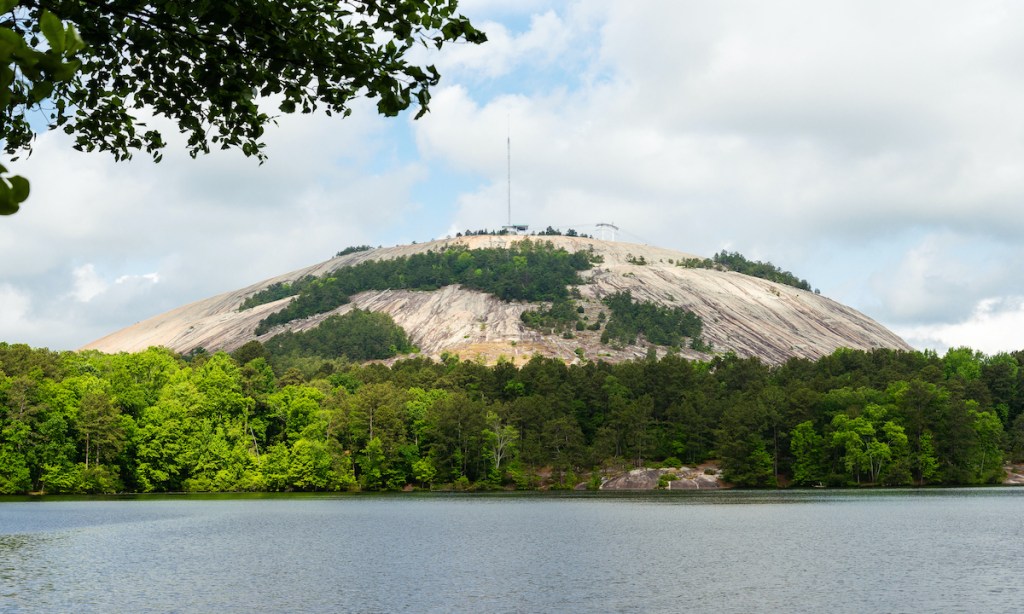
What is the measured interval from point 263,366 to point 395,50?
157 metres

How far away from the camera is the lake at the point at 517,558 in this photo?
136ft

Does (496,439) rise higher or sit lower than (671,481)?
higher

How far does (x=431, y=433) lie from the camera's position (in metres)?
140

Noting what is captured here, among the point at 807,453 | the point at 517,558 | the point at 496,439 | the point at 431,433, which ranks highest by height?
the point at 431,433

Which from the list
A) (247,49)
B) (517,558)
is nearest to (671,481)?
(517,558)

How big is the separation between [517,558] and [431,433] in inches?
3342

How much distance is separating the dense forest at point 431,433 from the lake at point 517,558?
100 ft

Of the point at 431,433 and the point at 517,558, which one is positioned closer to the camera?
the point at 517,558

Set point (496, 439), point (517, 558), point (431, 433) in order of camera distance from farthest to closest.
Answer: point (496, 439) < point (431, 433) < point (517, 558)

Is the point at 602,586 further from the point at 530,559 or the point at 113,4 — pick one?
the point at 113,4

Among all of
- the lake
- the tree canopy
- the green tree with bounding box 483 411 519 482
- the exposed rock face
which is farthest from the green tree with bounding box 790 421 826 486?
the tree canopy

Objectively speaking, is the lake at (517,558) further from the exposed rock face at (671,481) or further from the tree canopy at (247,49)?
the exposed rock face at (671,481)

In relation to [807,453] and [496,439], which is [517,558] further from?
[807,453]

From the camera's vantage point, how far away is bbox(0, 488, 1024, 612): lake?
4156cm
